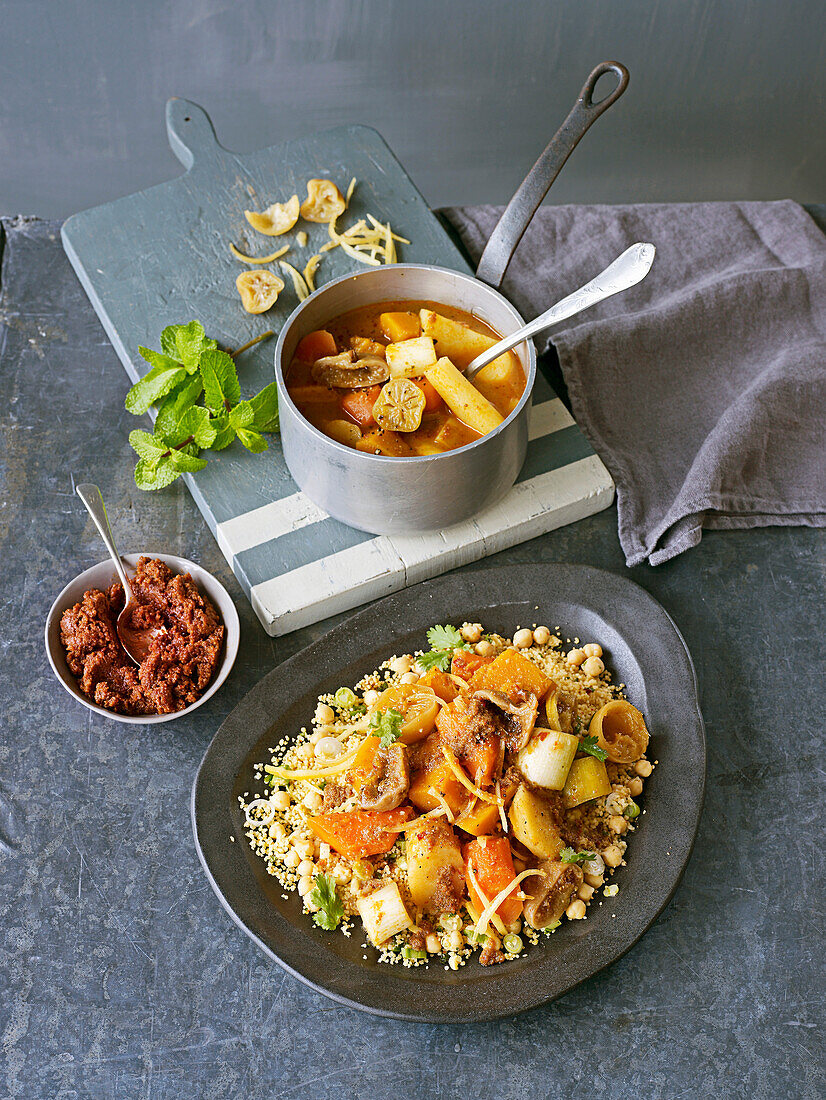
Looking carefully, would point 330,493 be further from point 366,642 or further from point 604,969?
point 604,969

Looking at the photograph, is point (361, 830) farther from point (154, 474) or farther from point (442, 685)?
point (154, 474)

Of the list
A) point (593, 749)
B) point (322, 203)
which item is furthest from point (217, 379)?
point (593, 749)

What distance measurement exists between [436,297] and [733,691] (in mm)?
1024

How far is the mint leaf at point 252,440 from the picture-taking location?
6.92 feet

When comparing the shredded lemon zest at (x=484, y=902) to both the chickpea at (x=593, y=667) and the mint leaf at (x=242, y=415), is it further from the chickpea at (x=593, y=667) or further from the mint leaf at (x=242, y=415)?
the mint leaf at (x=242, y=415)

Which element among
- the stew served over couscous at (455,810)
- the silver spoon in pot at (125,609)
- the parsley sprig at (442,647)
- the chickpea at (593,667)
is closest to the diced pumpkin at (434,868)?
the stew served over couscous at (455,810)

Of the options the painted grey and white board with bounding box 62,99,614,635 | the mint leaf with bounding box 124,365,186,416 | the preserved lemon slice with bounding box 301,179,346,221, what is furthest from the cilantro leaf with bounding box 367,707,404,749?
the preserved lemon slice with bounding box 301,179,346,221

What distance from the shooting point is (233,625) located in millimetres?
1936

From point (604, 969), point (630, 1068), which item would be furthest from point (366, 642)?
point (630, 1068)

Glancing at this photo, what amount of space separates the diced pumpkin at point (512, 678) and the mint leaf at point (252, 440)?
69 centimetres

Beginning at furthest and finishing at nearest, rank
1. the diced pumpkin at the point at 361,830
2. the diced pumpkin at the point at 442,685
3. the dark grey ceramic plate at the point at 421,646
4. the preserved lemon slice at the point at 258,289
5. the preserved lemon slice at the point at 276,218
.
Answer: the preserved lemon slice at the point at 276,218 < the preserved lemon slice at the point at 258,289 < the diced pumpkin at the point at 442,685 < the diced pumpkin at the point at 361,830 < the dark grey ceramic plate at the point at 421,646

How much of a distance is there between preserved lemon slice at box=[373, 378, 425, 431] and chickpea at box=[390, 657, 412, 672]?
45 cm

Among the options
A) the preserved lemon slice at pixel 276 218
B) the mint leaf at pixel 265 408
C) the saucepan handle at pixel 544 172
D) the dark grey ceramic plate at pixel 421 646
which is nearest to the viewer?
the dark grey ceramic plate at pixel 421 646

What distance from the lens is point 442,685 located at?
71.6 inches
